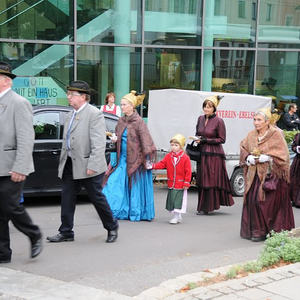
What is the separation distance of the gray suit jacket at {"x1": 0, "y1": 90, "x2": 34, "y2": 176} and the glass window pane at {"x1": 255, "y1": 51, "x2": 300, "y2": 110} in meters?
12.9

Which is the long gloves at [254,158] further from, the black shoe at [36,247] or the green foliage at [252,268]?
the black shoe at [36,247]

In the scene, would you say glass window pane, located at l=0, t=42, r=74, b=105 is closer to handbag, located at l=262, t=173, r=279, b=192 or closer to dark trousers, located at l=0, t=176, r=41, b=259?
handbag, located at l=262, t=173, r=279, b=192

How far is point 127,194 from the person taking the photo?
338 inches

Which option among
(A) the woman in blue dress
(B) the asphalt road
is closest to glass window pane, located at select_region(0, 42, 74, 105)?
(B) the asphalt road

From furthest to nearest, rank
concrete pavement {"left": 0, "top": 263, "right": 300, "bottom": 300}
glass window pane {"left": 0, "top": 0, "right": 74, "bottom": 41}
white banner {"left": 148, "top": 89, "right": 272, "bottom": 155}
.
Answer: glass window pane {"left": 0, "top": 0, "right": 74, "bottom": 41}
white banner {"left": 148, "top": 89, "right": 272, "bottom": 155}
concrete pavement {"left": 0, "top": 263, "right": 300, "bottom": 300}

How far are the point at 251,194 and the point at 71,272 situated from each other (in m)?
2.85

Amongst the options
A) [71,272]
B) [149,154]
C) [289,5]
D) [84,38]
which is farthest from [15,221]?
[289,5]

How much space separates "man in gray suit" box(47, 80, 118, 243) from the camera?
675cm

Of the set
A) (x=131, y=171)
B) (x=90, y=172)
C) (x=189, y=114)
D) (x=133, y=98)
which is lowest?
(x=131, y=171)

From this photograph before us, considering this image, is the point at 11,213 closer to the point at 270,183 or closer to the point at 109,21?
the point at 270,183

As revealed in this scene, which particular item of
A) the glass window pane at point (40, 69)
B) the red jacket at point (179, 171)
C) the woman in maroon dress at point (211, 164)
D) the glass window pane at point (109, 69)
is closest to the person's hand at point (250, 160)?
the red jacket at point (179, 171)

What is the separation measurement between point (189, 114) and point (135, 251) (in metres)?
5.00

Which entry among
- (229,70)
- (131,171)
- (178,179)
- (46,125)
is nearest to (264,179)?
(178,179)

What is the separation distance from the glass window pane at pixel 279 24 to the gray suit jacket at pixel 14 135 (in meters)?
12.9
